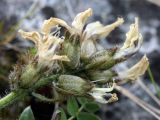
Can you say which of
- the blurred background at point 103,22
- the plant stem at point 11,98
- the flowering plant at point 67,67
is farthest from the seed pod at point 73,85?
the blurred background at point 103,22

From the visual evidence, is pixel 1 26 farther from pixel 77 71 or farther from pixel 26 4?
pixel 77 71

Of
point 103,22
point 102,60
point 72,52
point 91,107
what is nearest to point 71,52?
point 72,52

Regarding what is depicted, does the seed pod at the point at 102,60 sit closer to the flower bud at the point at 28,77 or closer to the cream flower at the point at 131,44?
the cream flower at the point at 131,44

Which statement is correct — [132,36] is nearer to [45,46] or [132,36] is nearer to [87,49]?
[87,49]

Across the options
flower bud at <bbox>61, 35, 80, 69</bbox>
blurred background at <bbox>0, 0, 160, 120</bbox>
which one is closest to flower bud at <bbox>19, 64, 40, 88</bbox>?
flower bud at <bbox>61, 35, 80, 69</bbox>

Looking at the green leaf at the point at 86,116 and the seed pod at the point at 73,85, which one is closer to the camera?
the seed pod at the point at 73,85

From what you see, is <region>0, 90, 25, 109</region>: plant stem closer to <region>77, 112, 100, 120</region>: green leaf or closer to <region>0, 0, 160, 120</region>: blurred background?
<region>77, 112, 100, 120</region>: green leaf

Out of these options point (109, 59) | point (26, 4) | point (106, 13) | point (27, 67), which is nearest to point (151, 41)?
point (106, 13)

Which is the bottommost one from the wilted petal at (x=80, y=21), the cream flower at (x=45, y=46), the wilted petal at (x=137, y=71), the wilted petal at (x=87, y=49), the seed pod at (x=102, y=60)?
the wilted petal at (x=137, y=71)
